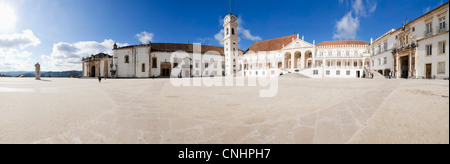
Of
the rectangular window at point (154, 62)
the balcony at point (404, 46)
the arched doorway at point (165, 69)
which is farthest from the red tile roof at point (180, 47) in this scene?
the balcony at point (404, 46)

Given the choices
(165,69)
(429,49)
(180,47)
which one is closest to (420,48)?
(429,49)

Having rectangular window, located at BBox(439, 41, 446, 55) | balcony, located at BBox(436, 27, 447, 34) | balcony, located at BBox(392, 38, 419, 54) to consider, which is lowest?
rectangular window, located at BBox(439, 41, 446, 55)

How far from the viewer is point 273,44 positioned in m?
44.5

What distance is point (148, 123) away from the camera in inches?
107

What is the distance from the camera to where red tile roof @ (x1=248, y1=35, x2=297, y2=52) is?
4229cm

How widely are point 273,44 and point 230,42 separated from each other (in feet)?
44.3

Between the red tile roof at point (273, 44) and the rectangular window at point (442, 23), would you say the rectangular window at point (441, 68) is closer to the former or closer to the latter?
the rectangular window at point (442, 23)

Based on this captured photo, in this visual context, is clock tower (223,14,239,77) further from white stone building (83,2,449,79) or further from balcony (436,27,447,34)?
balcony (436,27,447,34)

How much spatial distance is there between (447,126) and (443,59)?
76.6 feet

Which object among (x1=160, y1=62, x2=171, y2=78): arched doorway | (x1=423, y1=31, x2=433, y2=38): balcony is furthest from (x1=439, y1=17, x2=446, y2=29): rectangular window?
(x1=160, y1=62, x2=171, y2=78): arched doorway

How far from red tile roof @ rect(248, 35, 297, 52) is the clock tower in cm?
846

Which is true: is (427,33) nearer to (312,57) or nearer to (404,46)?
(404,46)
